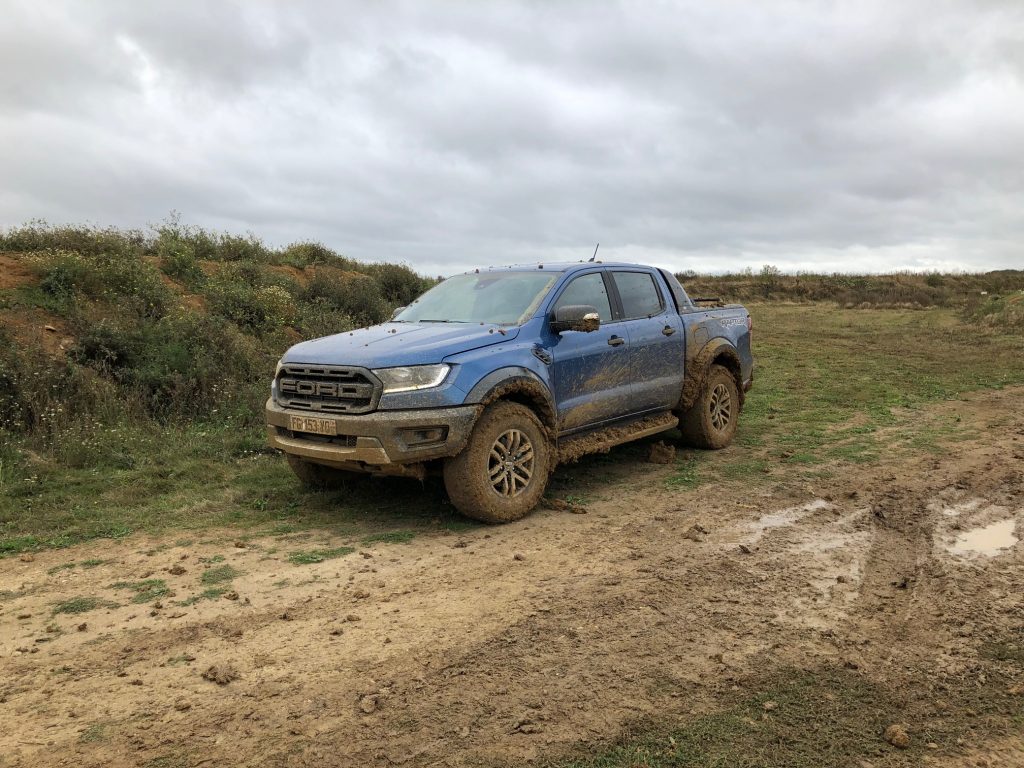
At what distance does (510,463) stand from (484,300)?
1.69 m

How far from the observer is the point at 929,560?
485 cm

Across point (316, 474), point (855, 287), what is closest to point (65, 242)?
point (316, 474)

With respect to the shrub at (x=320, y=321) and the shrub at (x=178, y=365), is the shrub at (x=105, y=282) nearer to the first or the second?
the shrub at (x=178, y=365)

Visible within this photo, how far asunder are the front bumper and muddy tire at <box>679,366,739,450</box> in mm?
3335

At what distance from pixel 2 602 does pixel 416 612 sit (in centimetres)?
241

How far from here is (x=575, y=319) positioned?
20.4 feet

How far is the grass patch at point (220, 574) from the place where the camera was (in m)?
4.70

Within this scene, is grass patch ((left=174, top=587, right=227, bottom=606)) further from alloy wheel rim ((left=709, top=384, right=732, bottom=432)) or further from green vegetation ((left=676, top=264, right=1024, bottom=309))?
green vegetation ((left=676, top=264, right=1024, bottom=309))

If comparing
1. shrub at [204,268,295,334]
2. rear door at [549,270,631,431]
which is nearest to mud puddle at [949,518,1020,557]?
rear door at [549,270,631,431]

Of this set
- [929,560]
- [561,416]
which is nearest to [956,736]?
[929,560]

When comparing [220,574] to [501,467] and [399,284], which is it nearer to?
[501,467]

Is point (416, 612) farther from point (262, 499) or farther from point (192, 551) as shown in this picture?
point (262, 499)

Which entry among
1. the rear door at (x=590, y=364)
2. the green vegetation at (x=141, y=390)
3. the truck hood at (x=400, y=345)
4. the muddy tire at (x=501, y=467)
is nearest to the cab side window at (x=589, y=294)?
the rear door at (x=590, y=364)

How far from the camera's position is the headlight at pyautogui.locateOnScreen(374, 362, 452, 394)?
18.0 feet
